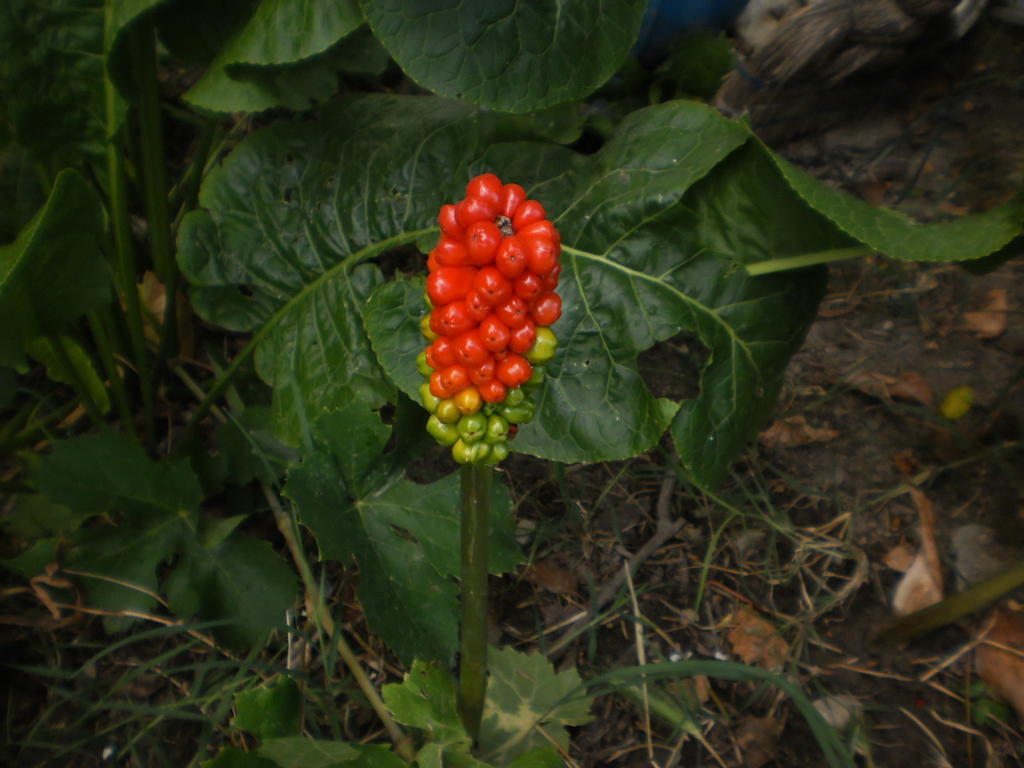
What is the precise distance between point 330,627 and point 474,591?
72cm

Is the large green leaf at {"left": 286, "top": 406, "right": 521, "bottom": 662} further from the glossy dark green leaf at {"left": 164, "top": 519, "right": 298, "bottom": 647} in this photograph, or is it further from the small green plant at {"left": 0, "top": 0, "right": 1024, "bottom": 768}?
A: the glossy dark green leaf at {"left": 164, "top": 519, "right": 298, "bottom": 647}

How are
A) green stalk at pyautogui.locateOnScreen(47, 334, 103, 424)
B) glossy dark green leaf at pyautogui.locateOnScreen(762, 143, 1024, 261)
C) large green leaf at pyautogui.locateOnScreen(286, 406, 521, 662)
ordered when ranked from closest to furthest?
glossy dark green leaf at pyautogui.locateOnScreen(762, 143, 1024, 261) → large green leaf at pyautogui.locateOnScreen(286, 406, 521, 662) → green stalk at pyautogui.locateOnScreen(47, 334, 103, 424)

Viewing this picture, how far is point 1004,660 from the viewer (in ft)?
5.84

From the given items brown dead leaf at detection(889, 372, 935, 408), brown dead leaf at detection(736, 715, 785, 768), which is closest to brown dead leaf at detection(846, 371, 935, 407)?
brown dead leaf at detection(889, 372, 935, 408)

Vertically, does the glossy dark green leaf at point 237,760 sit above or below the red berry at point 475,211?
below

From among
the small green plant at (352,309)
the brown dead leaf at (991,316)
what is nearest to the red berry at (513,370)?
the small green plant at (352,309)

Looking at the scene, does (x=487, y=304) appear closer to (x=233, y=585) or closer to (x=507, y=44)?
(x=507, y=44)

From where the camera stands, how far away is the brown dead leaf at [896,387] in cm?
219

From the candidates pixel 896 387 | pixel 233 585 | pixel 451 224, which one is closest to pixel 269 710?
pixel 233 585

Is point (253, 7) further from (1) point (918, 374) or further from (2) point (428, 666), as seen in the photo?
(1) point (918, 374)

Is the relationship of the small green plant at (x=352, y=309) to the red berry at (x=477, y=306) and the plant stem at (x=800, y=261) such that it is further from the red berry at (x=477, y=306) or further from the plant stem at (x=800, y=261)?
the red berry at (x=477, y=306)

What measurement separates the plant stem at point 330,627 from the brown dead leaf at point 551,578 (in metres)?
0.47

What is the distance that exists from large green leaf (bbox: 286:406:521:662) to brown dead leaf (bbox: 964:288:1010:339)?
61.8 inches

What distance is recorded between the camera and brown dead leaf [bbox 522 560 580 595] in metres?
1.96
